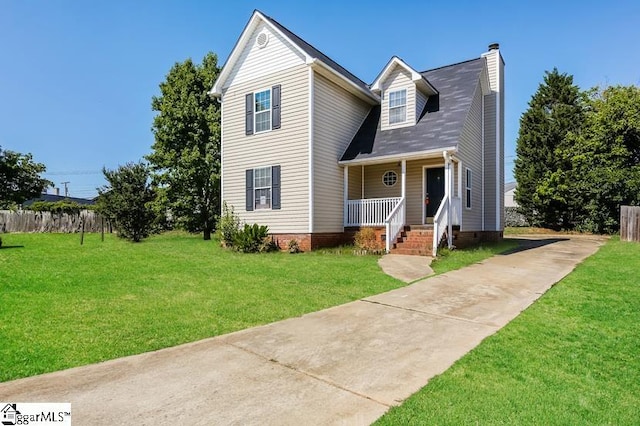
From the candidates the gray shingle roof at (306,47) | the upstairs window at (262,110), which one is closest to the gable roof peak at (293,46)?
the gray shingle roof at (306,47)

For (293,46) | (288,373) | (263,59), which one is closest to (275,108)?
(263,59)

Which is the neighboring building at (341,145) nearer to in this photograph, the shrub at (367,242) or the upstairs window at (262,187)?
the upstairs window at (262,187)

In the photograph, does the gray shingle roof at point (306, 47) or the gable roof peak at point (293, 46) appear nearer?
the gable roof peak at point (293, 46)

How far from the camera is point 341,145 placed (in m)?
15.2

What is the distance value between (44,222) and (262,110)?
19.8 m

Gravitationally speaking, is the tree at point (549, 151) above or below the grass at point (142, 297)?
above

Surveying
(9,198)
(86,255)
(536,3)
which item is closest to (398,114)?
(536,3)

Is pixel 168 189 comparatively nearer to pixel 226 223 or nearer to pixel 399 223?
pixel 226 223

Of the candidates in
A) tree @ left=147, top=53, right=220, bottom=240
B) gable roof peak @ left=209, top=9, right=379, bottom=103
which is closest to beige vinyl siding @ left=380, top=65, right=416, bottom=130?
gable roof peak @ left=209, top=9, right=379, bottom=103

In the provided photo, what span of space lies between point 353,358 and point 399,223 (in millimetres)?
9735

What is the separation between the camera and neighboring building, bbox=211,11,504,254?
13.6 metres

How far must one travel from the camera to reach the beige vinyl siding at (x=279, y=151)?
13812mm

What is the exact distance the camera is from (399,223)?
13.4m

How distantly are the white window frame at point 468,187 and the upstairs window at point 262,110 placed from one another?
8.03m
